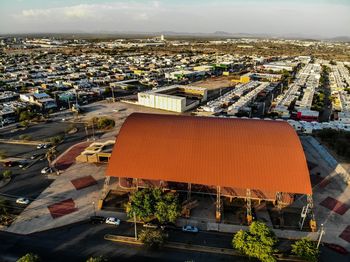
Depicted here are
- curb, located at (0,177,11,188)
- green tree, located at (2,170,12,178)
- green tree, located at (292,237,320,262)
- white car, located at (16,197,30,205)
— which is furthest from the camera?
green tree, located at (2,170,12,178)

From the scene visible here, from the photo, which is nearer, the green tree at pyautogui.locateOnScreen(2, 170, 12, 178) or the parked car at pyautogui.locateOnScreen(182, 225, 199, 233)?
the parked car at pyautogui.locateOnScreen(182, 225, 199, 233)

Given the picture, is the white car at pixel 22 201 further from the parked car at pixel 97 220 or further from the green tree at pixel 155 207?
the green tree at pixel 155 207

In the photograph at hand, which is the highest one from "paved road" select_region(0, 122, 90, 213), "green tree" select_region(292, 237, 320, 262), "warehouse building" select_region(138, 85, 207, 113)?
"warehouse building" select_region(138, 85, 207, 113)

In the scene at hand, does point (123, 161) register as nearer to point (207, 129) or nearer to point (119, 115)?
point (207, 129)

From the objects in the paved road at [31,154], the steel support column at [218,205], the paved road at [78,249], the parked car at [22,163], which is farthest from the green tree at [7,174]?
the steel support column at [218,205]

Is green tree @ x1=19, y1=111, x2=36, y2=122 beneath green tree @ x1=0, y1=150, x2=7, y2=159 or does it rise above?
above

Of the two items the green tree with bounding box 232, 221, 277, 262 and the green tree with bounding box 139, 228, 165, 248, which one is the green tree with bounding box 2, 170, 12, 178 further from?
the green tree with bounding box 232, 221, 277, 262

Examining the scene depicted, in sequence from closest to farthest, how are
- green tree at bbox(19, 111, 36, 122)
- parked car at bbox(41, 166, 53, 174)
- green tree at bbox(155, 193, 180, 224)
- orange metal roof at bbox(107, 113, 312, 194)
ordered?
green tree at bbox(155, 193, 180, 224) < orange metal roof at bbox(107, 113, 312, 194) < parked car at bbox(41, 166, 53, 174) < green tree at bbox(19, 111, 36, 122)

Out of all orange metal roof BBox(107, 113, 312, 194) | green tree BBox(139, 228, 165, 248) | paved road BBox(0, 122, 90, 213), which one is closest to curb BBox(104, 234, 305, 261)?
green tree BBox(139, 228, 165, 248)

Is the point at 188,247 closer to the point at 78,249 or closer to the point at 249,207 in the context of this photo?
the point at 249,207
